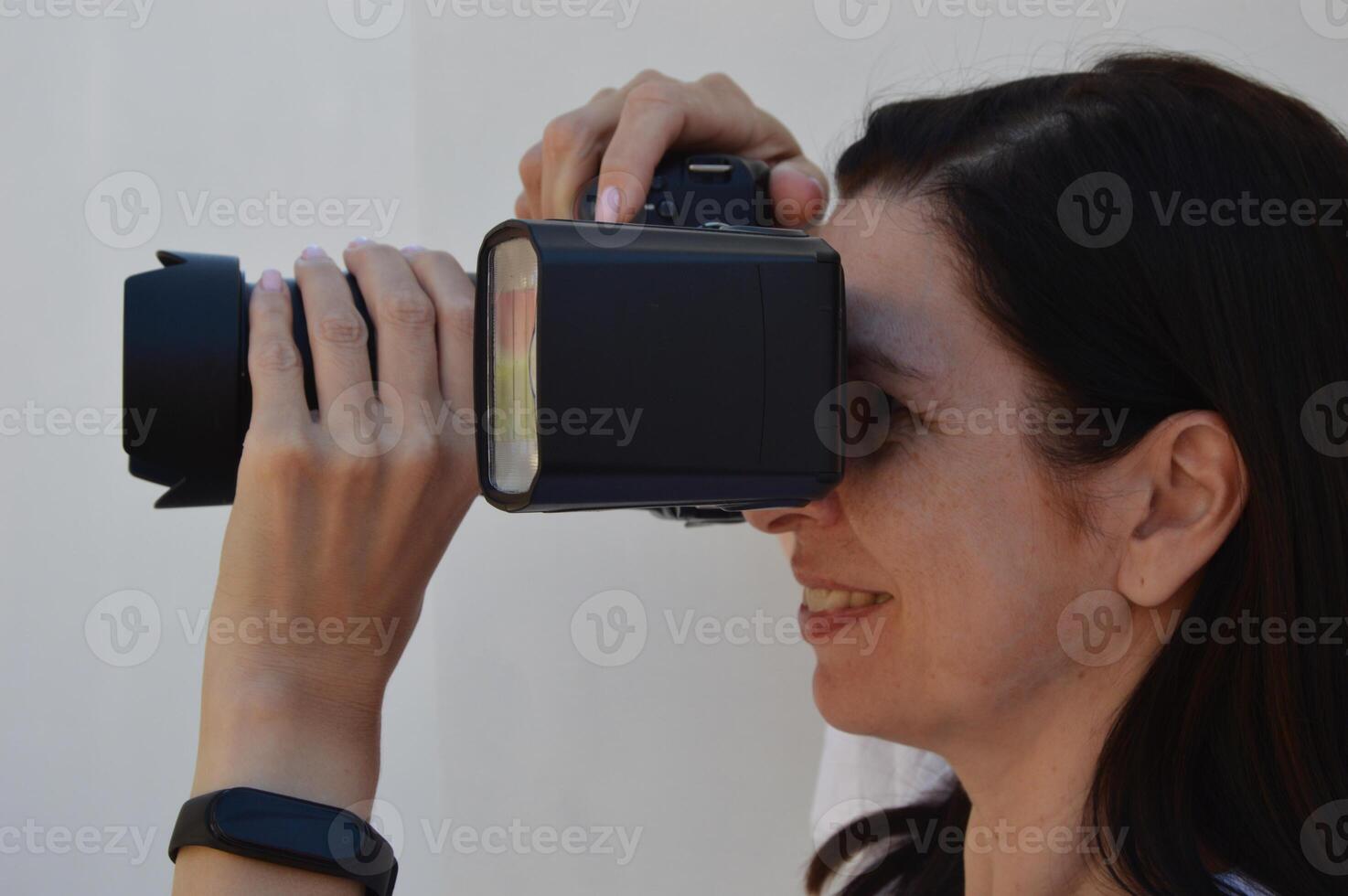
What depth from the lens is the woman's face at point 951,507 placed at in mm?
840

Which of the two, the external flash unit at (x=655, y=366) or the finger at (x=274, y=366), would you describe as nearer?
the external flash unit at (x=655, y=366)

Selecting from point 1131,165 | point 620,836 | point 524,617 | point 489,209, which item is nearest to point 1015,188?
point 1131,165

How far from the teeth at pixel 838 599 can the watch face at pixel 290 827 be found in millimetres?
412

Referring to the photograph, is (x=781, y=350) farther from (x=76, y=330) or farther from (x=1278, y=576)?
(x=76, y=330)

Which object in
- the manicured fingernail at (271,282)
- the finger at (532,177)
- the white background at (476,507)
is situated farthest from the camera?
the white background at (476,507)

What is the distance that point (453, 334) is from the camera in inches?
34.7

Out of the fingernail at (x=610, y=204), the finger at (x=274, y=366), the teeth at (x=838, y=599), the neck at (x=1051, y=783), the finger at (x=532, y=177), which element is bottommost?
the neck at (x=1051, y=783)

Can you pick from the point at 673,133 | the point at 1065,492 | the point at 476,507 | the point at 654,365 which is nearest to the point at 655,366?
the point at 654,365

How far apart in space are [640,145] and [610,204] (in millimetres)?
76

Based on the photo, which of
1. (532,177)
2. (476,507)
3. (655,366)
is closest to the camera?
(655,366)

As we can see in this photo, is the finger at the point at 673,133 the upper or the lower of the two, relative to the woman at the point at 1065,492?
upper

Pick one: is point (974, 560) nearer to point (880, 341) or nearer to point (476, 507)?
point (880, 341)

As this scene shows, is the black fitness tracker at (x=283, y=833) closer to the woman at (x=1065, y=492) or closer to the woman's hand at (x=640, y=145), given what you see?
the woman at (x=1065, y=492)

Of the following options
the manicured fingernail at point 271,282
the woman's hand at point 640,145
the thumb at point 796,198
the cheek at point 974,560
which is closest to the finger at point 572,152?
the woman's hand at point 640,145
